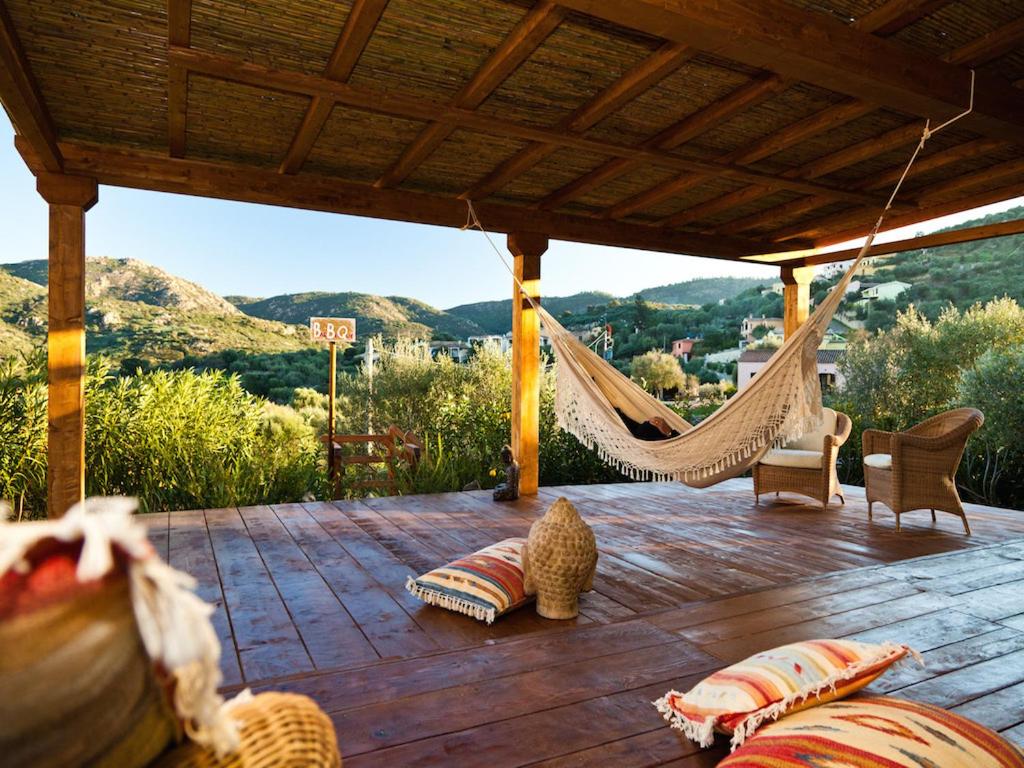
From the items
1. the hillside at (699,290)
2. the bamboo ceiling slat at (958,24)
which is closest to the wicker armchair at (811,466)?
the bamboo ceiling slat at (958,24)

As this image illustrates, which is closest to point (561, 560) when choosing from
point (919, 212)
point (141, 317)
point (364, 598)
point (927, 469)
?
point (364, 598)

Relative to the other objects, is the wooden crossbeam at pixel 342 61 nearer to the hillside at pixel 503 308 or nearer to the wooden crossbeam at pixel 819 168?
the wooden crossbeam at pixel 819 168

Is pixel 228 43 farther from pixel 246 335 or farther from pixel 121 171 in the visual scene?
pixel 246 335

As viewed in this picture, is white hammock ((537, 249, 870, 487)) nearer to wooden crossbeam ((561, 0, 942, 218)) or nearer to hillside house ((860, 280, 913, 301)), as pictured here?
wooden crossbeam ((561, 0, 942, 218))

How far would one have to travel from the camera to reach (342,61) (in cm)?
239

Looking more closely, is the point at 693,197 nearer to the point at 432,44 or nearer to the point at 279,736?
the point at 432,44

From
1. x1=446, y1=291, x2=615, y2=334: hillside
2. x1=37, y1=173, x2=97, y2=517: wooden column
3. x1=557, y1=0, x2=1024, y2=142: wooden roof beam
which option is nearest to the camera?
x1=557, y1=0, x2=1024, y2=142: wooden roof beam

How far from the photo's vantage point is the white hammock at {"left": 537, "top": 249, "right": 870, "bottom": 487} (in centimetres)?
298

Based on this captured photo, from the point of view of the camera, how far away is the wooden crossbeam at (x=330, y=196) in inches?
130

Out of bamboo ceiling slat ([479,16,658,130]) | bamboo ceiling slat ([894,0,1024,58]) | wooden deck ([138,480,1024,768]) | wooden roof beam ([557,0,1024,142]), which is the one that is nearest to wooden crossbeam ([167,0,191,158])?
bamboo ceiling slat ([479,16,658,130])

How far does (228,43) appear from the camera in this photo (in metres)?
2.32

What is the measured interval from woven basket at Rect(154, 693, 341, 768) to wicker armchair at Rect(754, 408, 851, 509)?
3.66m

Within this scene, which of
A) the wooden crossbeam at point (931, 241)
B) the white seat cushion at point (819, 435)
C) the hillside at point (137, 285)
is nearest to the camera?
the wooden crossbeam at point (931, 241)

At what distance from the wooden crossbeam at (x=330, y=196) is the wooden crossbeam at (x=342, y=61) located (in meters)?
0.33
